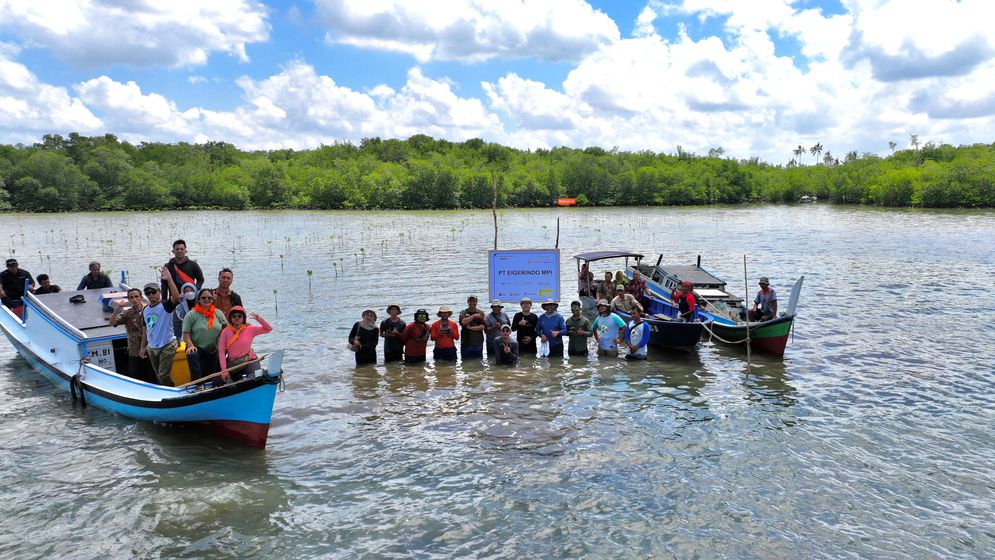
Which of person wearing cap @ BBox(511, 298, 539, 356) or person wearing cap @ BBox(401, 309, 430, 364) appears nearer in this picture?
person wearing cap @ BBox(401, 309, 430, 364)

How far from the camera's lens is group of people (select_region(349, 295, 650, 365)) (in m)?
14.4

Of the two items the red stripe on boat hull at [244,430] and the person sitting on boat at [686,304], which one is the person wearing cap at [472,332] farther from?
the red stripe on boat hull at [244,430]

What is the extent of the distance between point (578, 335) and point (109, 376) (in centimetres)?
950

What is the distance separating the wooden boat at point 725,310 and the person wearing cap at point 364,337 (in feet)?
26.5

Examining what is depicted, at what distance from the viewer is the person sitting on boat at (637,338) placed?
1494 centimetres

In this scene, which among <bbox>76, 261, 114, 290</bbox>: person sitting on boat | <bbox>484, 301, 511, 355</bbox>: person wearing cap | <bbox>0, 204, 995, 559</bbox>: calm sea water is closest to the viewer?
<bbox>0, 204, 995, 559</bbox>: calm sea water

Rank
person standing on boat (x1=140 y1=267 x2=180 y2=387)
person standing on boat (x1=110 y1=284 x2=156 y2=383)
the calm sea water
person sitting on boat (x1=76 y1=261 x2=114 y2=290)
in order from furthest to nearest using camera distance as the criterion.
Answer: person sitting on boat (x1=76 y1=261 x2=114 y2=290), person standing on boat (x1=110 y1=284 x2=156 y2=383), person standing on boat (x1=140 y1=267 x2=180 y2=387), the calm sea water

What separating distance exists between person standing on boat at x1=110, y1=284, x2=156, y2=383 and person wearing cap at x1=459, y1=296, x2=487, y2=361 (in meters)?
6.31

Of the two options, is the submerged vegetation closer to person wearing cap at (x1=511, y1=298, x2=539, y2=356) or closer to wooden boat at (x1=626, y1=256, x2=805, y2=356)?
wooden boat at (x1=626, y1=256, x2=805, y2=356)

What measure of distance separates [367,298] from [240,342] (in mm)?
13696

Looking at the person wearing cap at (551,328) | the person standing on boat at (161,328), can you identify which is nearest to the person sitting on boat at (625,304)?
the person wearing cap at (551,328)

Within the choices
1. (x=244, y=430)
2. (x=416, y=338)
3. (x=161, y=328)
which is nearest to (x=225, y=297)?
(x=161, y=328)

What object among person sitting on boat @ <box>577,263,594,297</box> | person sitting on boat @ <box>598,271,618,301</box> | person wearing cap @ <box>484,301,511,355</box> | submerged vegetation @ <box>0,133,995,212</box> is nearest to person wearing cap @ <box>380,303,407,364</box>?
person wearing cap @ <box>484,301,511,355</box>

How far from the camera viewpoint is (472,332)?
48.4 ft
